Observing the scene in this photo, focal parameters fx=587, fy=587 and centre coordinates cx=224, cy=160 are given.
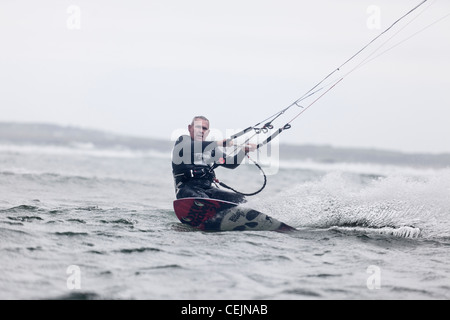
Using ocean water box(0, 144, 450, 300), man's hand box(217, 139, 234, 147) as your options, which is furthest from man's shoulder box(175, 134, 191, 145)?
ocean water box(0, 144, 450, 300)

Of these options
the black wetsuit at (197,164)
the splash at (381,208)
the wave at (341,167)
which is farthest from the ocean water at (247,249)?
the wave at (341,167)

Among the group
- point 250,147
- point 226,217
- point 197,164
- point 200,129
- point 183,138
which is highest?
point 200,129

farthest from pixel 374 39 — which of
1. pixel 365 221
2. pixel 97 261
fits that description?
pixel 97 261

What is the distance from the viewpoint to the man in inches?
372

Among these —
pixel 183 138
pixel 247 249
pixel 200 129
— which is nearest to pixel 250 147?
pixel 200 129

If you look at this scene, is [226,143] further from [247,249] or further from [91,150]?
[91,150]

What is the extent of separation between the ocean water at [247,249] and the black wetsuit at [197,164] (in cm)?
73

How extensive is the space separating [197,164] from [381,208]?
338cm

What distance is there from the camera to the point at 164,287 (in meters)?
5.87

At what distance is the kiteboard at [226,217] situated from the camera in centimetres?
920

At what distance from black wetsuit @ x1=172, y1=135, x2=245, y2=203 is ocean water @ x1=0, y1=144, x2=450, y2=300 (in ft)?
2.38

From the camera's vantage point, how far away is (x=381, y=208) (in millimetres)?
10305

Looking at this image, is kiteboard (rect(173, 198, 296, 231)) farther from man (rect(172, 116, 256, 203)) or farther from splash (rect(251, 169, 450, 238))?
splash (rect(251, 169, 450, 238))

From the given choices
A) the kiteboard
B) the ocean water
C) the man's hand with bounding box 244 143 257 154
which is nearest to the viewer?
the ocean water
